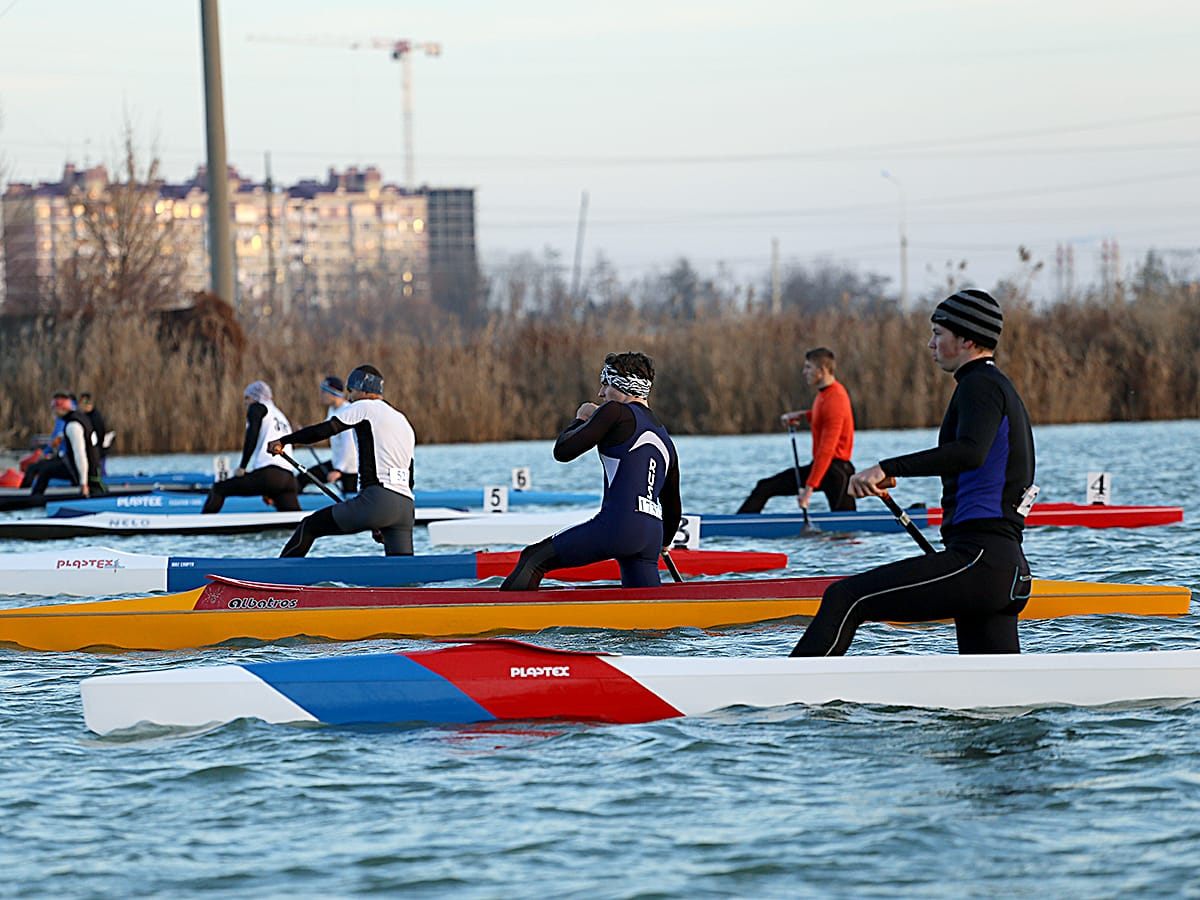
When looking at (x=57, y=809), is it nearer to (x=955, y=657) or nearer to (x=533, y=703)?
(x=533, y=703)

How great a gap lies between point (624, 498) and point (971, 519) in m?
2.51

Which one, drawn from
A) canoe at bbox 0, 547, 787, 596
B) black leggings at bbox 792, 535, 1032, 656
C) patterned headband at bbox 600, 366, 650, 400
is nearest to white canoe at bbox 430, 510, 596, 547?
canoe at bbox 0, 547, 787, 596

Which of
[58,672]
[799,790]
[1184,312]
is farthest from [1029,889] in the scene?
[1184,312]

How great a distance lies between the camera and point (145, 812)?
5.76 metres

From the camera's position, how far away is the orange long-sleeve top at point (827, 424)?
12.6 metres

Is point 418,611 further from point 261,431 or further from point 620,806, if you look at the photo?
point 261,431

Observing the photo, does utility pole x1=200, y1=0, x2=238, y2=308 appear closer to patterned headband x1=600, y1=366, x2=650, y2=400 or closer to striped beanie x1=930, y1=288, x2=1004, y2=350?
patterned headband x1=600, y1=366, x2=650, y2=400

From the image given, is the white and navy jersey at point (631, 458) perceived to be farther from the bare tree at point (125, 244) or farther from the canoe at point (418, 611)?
the bare tree at point (125, 244)

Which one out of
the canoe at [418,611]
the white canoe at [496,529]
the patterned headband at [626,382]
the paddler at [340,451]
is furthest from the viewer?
the white canoe at [496,529]

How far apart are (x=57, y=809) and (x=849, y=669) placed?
2874mm

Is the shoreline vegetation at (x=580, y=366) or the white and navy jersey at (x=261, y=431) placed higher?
the shoreline vegetation at (x=580, y=366)

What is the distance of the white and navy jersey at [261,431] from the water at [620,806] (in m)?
6.16

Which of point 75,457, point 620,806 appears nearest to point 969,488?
point 620,806

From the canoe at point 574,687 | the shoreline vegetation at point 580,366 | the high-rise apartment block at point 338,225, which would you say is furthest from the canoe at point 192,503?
the high-rise apartment block at point 338,225
